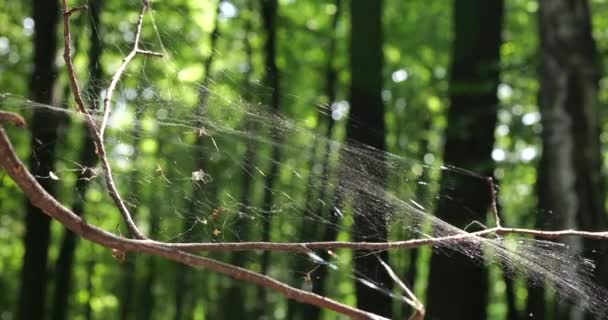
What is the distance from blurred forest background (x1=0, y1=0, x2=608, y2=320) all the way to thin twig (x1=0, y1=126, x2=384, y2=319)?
0.38 metres

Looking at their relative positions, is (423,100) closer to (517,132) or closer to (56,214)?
(517,132)

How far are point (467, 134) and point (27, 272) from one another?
707 centimetres

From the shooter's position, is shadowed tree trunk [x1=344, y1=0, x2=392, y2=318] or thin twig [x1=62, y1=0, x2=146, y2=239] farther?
shadowed tree trunk [x1=344, y1=0, x2=392, y2=318]

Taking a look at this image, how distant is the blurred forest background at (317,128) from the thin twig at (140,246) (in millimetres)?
385

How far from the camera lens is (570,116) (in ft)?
23.2

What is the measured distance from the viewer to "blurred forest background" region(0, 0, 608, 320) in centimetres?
335

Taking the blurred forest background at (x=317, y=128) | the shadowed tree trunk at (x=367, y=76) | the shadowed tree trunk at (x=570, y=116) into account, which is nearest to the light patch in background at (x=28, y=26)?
the blurred forest background at (x=317, y=128)

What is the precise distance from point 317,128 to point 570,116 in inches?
206

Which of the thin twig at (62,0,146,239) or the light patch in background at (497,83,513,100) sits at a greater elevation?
the light patch in background at (497,83,513,100)

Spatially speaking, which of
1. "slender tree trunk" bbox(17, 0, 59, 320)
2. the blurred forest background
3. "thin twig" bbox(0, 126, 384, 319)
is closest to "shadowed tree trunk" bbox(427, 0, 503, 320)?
the blurred forest background

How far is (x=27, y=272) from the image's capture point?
43.6 ft

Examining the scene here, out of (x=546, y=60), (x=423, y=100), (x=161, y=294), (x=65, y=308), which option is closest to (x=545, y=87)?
(x=546, y=60)

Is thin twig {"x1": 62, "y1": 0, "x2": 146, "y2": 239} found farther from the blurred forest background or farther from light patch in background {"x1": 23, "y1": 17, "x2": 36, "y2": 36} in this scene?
light patch in background {"x1": 23, "y1": 17, "x2": 36, "y2": 36}

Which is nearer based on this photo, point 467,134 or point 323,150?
point 323,150
